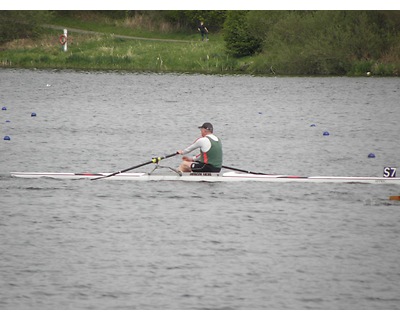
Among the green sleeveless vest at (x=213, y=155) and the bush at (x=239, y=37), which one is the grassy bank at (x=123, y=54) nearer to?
the bush at (x=239, y=37)

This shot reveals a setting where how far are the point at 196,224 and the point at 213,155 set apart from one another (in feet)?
12.2

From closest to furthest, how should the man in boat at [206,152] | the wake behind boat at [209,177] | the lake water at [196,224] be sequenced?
the lake water at [196,224] → the man in boat at [206,152] → the wake behind boat at [209,177]

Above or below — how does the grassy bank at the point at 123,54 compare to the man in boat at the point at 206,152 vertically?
above

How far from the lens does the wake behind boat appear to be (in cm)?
2464

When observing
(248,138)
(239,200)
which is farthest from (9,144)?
(239,200)

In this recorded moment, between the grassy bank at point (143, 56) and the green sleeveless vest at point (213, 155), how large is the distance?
1754 inches

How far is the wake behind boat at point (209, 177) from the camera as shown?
80.8ft

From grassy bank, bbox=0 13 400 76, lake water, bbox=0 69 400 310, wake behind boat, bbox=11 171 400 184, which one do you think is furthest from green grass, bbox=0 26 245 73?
wake behind boat, bbox=11 171 400 184

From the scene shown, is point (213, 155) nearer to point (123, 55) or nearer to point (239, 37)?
point (239, 37)

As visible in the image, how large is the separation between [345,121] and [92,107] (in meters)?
13.7

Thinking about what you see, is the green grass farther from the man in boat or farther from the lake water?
the man in boat

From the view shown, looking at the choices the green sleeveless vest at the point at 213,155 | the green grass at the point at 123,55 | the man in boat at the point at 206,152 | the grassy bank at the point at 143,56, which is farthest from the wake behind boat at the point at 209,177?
the green grass at the point at 123,55

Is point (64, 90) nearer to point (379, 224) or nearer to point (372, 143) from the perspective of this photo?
point (372, 143)

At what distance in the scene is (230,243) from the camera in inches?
760
